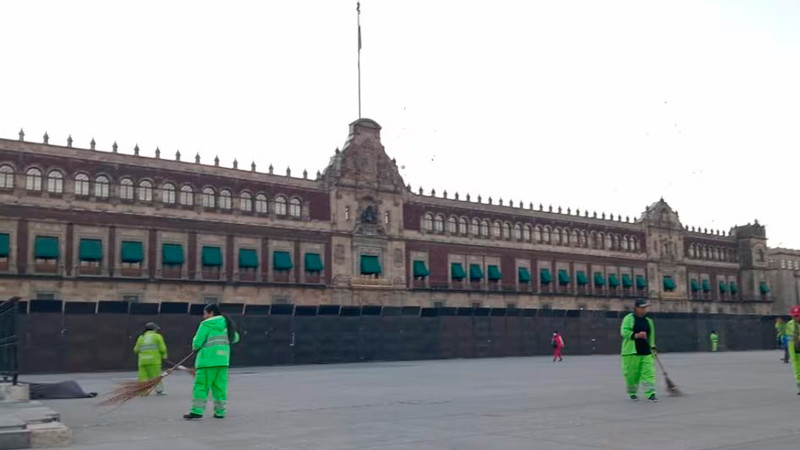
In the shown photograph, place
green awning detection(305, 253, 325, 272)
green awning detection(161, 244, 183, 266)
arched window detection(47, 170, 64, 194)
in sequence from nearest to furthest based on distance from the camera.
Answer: arched window detection(47, 170, 64, 194)
green awning detection(161, 244, 183, 266)
green awning detection(305, 253, 325, 272)

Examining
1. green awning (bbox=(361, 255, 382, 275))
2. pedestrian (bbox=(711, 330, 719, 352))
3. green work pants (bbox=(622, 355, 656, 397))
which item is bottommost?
pedestrian (bbox=(711, 330, 719, 352))

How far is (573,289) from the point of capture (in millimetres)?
63062

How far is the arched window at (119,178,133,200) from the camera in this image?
141 ft

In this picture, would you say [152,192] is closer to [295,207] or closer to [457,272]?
[295,207]

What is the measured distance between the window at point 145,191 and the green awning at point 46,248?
5193 millimetres

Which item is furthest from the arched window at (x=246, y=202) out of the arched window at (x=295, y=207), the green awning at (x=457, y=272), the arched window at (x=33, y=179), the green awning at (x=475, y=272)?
the green awning at (x=475, y=272)

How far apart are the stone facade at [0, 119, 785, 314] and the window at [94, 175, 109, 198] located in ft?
0.24

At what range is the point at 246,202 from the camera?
4762 cm

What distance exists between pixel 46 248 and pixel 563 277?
38333mm

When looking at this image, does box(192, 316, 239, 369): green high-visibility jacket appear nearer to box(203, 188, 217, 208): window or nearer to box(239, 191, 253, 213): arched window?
box(203, 188, 217, 208): window

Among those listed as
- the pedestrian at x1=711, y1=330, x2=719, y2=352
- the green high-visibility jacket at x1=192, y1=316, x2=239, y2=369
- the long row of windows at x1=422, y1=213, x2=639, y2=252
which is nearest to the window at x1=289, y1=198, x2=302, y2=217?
the long row of windows at x1=422, y1=213, x2=639, y2=252

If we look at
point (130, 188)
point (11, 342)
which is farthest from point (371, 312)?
point (11, 342)

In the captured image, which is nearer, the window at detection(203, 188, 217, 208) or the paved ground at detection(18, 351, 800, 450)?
the paved ground at detection(18, 351, 800, 450)

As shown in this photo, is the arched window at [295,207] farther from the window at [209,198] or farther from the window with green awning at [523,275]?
the window with green awning at [523,275]
